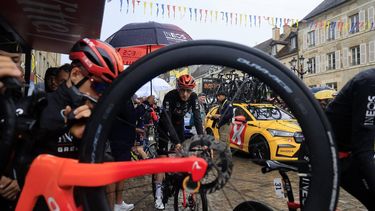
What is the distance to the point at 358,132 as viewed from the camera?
83.4 inches

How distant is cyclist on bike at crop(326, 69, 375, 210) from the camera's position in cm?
208

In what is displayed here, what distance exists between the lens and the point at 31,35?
4789 millimetres

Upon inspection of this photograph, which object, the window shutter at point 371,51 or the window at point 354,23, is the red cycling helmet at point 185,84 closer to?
the window shutter at point 371,51

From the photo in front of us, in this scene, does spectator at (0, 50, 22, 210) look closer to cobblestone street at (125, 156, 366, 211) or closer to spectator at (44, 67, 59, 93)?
cobblestone street at (125, 156, 366, 211)

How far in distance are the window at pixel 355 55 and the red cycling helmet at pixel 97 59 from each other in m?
41.0

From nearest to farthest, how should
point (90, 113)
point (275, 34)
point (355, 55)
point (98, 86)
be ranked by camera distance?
point (90, 113), point (98, 86), point (355, 55), point (275, 34)

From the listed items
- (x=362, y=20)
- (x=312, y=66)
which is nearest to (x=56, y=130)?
(x=362, y=20)

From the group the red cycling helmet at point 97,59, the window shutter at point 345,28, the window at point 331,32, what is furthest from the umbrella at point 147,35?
the window at point 331,32

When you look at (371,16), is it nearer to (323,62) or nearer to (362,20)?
(362,20)

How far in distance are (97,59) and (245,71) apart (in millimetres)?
803

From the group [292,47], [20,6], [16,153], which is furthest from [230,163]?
[292,47]

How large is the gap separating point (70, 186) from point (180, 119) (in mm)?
2988

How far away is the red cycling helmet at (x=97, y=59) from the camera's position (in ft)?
5.97

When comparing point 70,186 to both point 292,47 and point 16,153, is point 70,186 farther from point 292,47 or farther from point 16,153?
point 292,47
